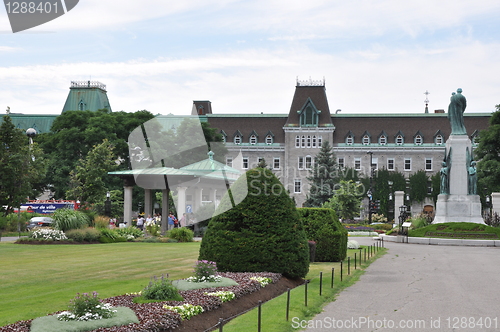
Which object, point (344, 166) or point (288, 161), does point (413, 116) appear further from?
point (288, 161)

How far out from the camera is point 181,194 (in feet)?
137

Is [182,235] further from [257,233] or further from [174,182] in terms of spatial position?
[257,233]

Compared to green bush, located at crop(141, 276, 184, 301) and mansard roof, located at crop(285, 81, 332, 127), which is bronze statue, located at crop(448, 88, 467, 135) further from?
mansard roof, located at crop(285, 81, 332, 127)

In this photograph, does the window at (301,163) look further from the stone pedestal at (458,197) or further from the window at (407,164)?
the stone pedestal at (458,197)

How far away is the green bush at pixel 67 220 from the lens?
3155cm

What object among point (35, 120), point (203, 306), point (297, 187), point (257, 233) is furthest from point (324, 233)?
point (35, 120)

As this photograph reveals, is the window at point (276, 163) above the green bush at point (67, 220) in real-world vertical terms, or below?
above

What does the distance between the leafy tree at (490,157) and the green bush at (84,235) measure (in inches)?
1574

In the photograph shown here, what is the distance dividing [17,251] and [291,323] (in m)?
16.5

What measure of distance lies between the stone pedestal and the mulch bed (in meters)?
28.6

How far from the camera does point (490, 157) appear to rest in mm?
61625

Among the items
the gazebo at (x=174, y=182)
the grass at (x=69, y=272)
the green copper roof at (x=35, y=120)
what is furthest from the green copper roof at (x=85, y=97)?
the grass at (x=69, y=272)

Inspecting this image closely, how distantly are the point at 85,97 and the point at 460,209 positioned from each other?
226 ft

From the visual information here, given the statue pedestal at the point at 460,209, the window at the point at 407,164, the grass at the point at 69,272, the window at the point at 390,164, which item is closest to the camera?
the grass at the point at 69,272
